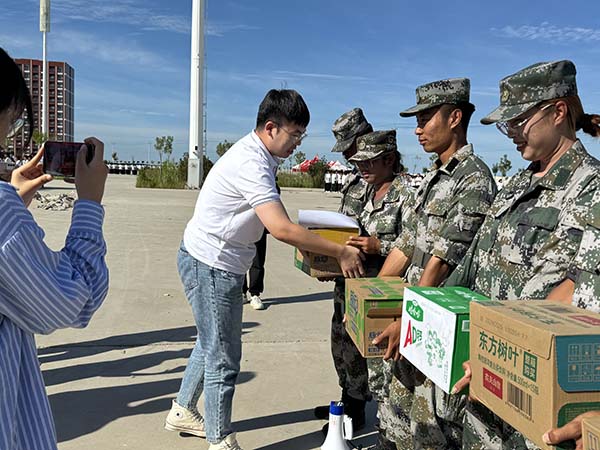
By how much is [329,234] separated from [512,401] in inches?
72.0

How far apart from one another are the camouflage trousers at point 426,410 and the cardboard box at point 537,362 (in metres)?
0.74

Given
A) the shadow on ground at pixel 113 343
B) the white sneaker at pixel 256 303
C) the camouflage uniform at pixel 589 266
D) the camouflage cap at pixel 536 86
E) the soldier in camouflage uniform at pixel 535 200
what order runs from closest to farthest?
1. the camouflage uniform at pixel 589 266
2. the soldier in camouflage uniform at pixel 535 200
3. the camouflage cap at pixel 536 86
4. the shadow on ground at pixel 113 343
5. the white sneaker at pixel 256 303

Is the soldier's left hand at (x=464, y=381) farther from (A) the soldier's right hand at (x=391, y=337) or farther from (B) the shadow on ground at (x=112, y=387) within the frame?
(B) the shadow on ground at (x=112, y=387)

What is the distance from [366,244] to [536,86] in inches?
56.8

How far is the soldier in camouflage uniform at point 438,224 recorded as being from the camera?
8.39ft

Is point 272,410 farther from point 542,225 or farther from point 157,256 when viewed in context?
point 157,256

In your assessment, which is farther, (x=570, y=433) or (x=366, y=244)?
(x=366, y=244)

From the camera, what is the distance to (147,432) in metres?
3.62

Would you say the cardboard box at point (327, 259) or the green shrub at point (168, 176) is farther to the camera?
the green shrub at point (168, 176)

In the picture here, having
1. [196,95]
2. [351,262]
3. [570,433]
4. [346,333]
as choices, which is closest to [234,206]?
[351,262]

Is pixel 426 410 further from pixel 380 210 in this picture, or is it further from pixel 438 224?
pixel 380 210

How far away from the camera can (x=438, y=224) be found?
270cm

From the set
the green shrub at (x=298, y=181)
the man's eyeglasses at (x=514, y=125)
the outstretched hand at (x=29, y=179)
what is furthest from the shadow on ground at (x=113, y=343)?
the green shrub at (x=298, y=181)

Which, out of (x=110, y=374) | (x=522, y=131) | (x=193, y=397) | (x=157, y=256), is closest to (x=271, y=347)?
(x=110, y=374)
